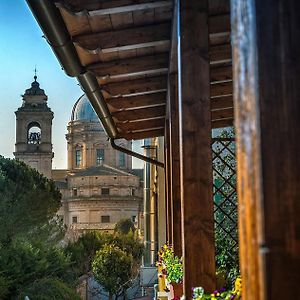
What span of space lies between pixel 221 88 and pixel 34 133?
4270 centimetres

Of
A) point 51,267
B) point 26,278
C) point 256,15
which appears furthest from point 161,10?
point 51,267

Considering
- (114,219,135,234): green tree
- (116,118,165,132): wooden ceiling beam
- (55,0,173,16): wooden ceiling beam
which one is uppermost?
(116,118,165,132): wooden ceiling beam

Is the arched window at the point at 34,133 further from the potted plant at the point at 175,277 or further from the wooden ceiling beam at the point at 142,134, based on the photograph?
the potted plant at the point at 175,277

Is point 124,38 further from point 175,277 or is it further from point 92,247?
point 92,247

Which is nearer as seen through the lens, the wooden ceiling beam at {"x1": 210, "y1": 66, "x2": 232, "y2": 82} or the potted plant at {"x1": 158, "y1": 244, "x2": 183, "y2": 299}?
the potted plant at {"x1": 158, "y1": 244, "x2": 183, "y2": 299}

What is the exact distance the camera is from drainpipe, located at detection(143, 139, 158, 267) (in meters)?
14.8

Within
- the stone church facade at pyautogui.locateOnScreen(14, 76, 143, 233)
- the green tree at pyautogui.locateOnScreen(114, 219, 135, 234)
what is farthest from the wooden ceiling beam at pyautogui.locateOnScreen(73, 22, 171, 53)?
the stone church facade at pyautogui.locateOnScreen(14, 76, 143, 233)

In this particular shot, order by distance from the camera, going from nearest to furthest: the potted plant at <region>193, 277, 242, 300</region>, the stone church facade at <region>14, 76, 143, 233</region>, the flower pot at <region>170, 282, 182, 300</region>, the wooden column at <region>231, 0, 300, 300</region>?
the wooden column at <region>231, 0, 300, 300</region>
the potted plant at <region>193, 277, 242, 300</region>
the flower pot at <region>170, 282, 182, 300</region>
the stone church facade at <region>14, 76, 143, 233</region>

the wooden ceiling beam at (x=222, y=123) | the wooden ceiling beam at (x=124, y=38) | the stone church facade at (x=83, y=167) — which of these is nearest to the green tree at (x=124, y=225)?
the stone church facade at (x=83, y=167)

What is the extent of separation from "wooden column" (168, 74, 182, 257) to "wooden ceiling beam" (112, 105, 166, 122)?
230 cm

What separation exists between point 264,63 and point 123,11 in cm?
338

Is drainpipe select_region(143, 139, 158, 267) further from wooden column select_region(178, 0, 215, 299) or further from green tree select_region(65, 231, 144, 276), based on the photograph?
wooden column select_region(178, 0, 215, 299)

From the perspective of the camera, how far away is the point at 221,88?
7180 mm

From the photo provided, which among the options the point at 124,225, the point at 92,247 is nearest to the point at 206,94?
the point at 92,247
